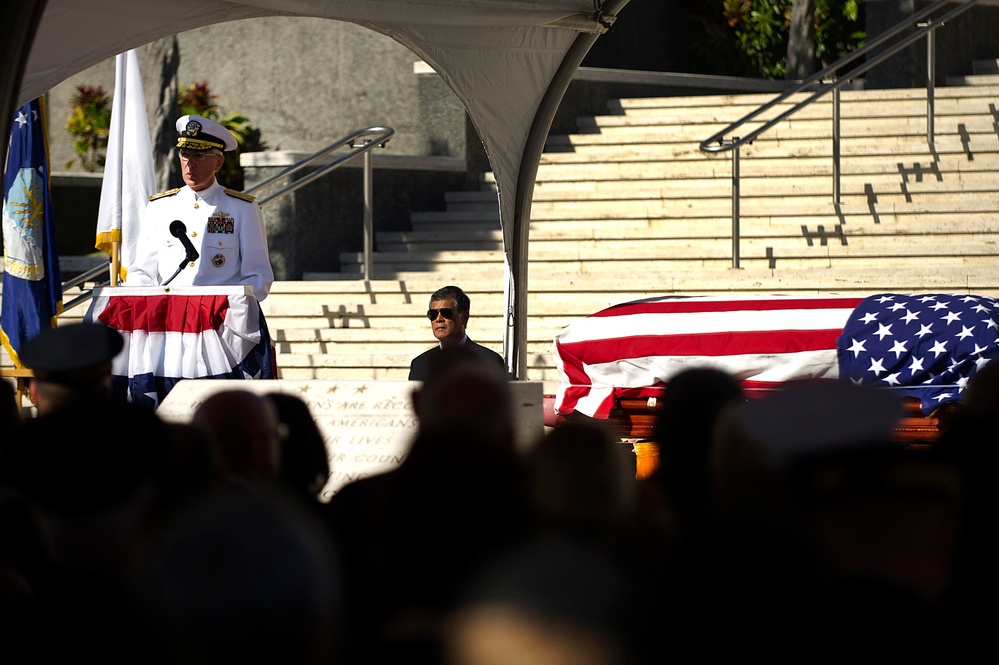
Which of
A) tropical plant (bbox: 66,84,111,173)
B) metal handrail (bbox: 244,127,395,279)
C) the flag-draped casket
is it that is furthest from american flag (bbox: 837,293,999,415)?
tropical plant (bbox: 66,84,111,173)

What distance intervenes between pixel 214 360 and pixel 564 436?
13.6 ft

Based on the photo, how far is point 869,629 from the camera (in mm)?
1781

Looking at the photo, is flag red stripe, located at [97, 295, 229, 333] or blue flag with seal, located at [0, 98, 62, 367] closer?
flag red stripe, located at [97, 295, 229, 333]

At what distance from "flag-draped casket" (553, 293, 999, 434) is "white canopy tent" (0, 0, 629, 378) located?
1.60 ft

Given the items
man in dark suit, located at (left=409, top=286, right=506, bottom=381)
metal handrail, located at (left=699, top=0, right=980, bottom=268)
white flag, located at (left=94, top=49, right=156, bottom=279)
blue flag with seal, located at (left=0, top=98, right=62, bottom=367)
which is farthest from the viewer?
metal handrail, located at (left=699, top=0, right=980, bottom=268)

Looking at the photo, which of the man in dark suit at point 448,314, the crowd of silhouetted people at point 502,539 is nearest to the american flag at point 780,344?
the man in dark suit at point 448,314

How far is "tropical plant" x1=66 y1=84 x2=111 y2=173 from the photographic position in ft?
49.1

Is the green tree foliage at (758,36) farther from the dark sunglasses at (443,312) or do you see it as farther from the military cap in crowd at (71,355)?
the military cap in crowd at (71,355)

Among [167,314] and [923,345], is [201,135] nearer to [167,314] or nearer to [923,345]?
[167,314]

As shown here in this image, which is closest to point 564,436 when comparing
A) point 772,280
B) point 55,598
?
point 55,598

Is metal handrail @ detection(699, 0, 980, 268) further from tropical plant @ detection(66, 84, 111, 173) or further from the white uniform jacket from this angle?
tropical plant @ detection(66, 84, 111, 173)

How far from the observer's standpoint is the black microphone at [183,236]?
6477mm

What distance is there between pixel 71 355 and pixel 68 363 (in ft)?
0.08

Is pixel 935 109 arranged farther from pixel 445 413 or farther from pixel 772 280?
pixel 445 413
